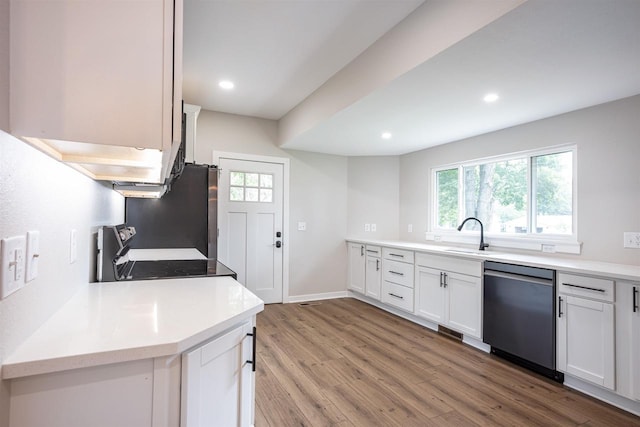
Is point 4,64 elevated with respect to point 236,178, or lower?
lower

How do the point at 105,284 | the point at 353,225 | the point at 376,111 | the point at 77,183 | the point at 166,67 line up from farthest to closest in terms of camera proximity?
the point at 353,225 → the point at 376,111 → the point at 105,284 → the point at 77,183 → the point at 166,67

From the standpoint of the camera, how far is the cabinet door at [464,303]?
2973 millimetres

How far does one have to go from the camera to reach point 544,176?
3146 millimetres

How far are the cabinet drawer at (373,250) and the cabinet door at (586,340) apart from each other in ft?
7.02

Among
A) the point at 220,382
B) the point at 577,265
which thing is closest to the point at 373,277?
the point at 577,265

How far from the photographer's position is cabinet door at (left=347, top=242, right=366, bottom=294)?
15.1 feet

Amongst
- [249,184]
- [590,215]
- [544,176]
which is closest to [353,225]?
[249,184]

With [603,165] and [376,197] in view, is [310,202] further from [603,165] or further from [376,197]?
[603,165]

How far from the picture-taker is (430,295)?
3.47 m

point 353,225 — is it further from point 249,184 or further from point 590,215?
point 590,215

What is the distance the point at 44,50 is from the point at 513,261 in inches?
119

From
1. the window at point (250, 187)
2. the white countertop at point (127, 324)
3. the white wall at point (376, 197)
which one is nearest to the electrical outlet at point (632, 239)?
the white wall at point (376, 197)

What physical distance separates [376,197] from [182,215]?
287 centimetres

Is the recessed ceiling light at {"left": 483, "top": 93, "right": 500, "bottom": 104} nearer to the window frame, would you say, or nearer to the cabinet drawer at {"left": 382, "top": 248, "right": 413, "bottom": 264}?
the window frame
